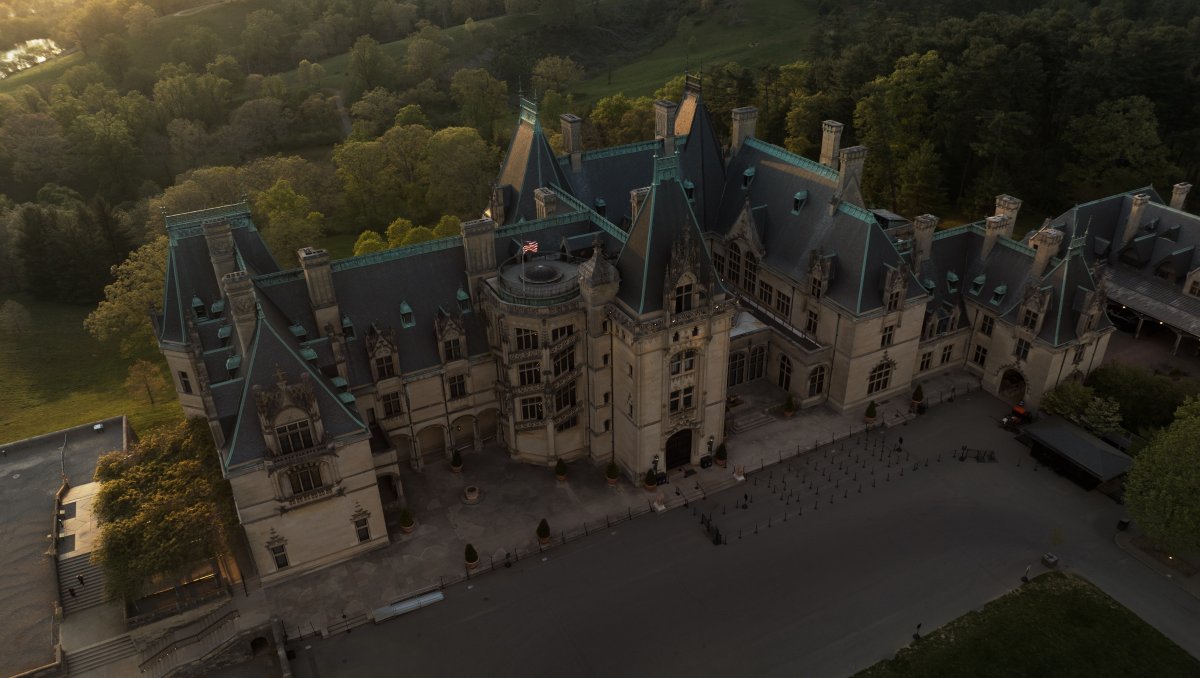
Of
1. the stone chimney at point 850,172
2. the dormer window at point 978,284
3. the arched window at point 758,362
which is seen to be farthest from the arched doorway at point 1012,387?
the arched window at point 758,362

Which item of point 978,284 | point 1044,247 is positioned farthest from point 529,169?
point 1044,247

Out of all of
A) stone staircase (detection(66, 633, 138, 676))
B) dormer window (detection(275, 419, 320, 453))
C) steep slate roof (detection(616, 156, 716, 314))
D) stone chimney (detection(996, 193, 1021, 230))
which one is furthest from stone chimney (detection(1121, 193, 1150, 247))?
stone staircase (detection(66, 633, 138, 676))

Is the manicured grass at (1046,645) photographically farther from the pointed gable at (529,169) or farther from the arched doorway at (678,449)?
the pointed gable at (529,169)

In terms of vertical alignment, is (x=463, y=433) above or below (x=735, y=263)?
below

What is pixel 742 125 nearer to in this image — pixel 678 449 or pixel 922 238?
pixel 922 238

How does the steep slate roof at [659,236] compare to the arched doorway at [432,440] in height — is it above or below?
above

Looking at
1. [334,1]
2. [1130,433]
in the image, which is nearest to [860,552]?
[1130,433]
